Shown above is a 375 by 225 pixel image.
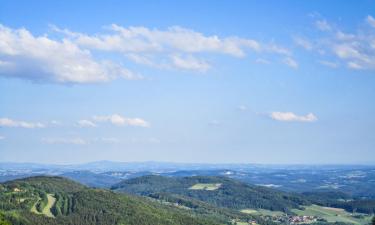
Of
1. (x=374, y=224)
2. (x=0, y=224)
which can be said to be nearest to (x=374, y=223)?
(x=374, y=224)

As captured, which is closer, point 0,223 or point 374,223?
point 374,223

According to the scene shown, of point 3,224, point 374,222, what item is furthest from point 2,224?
point 374,222

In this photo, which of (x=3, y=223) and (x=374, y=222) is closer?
(x=374, y=222)

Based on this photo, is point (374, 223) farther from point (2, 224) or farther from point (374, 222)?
point (2, 224)

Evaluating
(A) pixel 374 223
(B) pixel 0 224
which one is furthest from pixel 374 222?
(B) pixel 0 224

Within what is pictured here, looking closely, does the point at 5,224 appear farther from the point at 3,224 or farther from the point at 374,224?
the point at 374,224

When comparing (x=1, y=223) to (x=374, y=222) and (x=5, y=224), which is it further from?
(x=374, y=222)

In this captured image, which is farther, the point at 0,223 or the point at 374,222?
the point at 0,223
